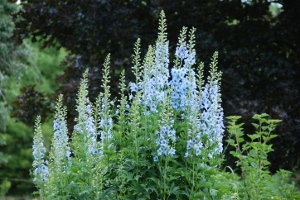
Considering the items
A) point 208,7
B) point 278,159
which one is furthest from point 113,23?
point 278,159

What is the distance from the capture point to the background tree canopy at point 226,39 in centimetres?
1039

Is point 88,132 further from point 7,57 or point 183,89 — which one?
point 7,57

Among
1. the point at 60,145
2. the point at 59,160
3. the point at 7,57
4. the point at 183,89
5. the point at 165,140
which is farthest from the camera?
the point at 7,57

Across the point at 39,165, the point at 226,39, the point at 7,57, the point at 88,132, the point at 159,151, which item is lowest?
the point at 39,165

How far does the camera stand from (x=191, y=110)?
5.59 metres

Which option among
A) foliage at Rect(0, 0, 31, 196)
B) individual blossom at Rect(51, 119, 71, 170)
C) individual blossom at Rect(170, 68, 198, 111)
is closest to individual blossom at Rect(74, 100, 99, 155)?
individual blossom at Rect(51, 119, 71, 170)

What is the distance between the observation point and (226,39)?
1094 centimetres

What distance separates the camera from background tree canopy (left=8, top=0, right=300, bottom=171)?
10391 mm

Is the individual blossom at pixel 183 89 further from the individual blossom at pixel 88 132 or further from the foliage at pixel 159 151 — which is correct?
the individual blossom at pixel 88 132

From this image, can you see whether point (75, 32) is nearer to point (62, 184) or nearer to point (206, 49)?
point (206, 49)

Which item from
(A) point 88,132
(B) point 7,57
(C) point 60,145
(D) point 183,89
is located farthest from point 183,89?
(B) point 7,57

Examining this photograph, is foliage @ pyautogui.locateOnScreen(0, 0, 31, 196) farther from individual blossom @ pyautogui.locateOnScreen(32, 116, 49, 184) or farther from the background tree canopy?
individual blossom @ pyautogui.locateOnScreen(32, 116, 49, 184)

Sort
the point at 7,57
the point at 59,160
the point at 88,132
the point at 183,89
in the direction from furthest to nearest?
the point at 7,57, the point at 59,160, the point at 88,132, the point at 183,89


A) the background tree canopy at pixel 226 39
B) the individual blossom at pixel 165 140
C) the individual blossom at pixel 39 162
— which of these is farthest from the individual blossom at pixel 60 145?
the background tree canopy at pixel 226 39
